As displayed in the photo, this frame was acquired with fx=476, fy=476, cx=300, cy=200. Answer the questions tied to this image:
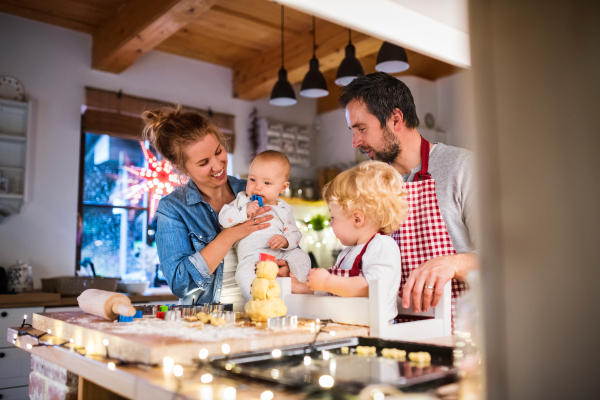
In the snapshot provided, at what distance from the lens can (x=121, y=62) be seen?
4.05 meters

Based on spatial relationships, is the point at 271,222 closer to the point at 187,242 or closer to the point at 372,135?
the point at 187,242

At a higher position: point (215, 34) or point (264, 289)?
point (215, 34)

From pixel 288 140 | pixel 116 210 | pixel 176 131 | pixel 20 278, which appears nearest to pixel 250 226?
pixel 176 131

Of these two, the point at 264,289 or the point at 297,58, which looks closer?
the point at 264,289

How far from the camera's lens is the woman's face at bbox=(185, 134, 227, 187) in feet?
5.69

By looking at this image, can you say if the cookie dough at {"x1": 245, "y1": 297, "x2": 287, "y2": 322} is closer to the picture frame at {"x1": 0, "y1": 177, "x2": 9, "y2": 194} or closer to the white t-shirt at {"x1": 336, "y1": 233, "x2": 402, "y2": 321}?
the white t-shirt at {"x1": 336, "y1": 233, "x2": 402, "y2": 321}

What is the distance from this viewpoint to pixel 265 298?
1.11 meters

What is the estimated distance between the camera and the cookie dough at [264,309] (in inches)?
42.4

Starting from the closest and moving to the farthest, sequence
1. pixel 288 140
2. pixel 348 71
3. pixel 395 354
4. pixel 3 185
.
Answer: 1. pixel 395 354
2. pixel 348 71
3. pixel 3 185
4. pixel 288 140

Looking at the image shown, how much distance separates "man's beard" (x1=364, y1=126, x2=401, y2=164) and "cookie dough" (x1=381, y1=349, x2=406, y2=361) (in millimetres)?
901

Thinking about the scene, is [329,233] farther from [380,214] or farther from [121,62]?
[380,214]

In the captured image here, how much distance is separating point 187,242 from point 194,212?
127 mm

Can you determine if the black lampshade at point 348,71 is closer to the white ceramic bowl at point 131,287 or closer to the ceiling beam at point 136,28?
the ceiling beam at point 136,28

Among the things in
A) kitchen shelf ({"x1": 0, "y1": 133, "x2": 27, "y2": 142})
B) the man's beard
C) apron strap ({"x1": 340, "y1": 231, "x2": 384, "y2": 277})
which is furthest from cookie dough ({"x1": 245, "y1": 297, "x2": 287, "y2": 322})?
kitchen shelf ({"x1": 0, "y1": 133, "x2": 27, "y2": 142})
